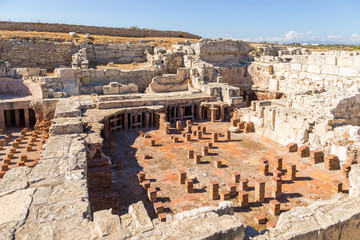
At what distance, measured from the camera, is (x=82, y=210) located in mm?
4984

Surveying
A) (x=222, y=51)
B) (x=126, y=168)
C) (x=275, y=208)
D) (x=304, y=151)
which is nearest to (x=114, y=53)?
(x=222, y=51)

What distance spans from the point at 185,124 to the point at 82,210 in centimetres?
1058

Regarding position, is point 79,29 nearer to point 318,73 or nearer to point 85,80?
point 85,80

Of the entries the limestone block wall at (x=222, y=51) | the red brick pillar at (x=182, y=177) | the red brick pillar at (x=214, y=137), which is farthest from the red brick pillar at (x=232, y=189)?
the limestone block wall at (x=222, y=51)

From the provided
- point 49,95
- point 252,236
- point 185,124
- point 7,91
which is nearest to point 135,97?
point 185,124

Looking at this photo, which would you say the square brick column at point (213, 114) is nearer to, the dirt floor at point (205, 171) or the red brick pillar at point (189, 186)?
the dirt floor at point (205, 171)

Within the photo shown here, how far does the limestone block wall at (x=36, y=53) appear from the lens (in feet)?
70.2

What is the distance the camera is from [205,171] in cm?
978

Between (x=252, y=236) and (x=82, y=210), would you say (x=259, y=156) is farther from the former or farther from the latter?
(x=82, y=210)

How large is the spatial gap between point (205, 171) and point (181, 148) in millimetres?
2283

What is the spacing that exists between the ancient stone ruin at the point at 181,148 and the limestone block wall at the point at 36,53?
76 mm

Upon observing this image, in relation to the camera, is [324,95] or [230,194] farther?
[324,95]

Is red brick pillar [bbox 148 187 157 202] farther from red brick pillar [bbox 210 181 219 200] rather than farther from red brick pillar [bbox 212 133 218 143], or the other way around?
red brick pillar [bbox 212 133 218 143]

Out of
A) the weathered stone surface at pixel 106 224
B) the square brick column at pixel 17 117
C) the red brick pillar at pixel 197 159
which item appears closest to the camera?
the weathered stone surface at pixel 106 224
